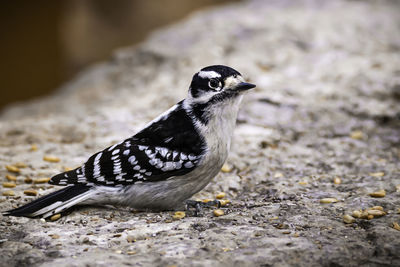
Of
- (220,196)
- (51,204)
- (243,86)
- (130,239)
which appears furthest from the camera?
(220,196)

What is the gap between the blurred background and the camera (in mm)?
11000


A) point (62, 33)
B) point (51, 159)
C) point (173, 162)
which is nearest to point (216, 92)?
point (173, 162)

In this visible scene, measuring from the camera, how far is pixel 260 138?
17.1 feet

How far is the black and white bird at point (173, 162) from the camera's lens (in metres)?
3.60

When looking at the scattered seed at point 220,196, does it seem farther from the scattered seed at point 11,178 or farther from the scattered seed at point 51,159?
the scattered seed at point 11,178

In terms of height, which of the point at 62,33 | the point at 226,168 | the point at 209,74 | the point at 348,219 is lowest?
the point at 348,219

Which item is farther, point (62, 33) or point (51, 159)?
point (62, 33)

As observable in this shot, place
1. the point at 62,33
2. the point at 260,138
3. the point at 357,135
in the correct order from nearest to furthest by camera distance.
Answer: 1. the point at 260,138
2. the point at 357,135
3. the point at 62,33

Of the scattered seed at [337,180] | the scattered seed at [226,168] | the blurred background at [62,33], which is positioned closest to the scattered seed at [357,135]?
the scattered seed at [337,180]

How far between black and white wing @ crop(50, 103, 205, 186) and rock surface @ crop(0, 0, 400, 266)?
0.88 feet

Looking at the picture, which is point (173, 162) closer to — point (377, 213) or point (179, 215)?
point (179, 215)

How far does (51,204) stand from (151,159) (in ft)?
2.53

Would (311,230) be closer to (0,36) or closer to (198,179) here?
(198,179)

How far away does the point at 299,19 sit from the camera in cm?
788
